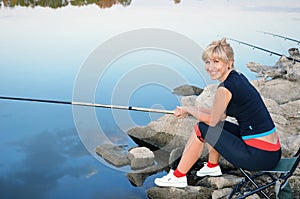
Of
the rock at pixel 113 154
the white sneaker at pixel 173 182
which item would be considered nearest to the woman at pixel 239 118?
the white sneaker at pixel 173 182

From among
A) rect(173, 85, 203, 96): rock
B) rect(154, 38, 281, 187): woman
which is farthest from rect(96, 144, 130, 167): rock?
rect(173, 85, 203, 96): rock

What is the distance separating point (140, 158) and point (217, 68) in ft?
4.43

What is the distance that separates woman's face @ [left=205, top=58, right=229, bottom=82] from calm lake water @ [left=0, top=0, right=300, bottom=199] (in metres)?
1.00

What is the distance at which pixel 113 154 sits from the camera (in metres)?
3.36

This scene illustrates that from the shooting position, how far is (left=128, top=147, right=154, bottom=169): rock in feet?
10.5

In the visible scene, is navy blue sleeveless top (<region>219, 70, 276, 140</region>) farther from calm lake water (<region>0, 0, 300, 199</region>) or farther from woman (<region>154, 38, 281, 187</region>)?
calm lake water (<region>0, 0, 300, 199</region>)

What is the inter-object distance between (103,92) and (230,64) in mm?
3071

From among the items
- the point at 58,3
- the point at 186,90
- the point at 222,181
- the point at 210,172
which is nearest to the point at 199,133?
the point at 210,172

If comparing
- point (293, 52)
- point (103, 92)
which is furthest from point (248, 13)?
point (103, 92)

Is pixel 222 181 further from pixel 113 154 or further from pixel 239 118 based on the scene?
pixel 113 154

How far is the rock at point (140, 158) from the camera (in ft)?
10.5

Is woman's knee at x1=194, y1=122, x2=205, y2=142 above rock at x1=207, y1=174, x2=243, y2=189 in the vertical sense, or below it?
above

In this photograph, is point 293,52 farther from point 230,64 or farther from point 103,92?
point 230,64

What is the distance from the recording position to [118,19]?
943 cm
